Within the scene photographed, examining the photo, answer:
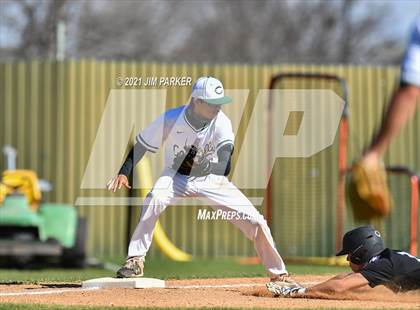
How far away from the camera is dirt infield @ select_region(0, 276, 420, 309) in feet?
31.8

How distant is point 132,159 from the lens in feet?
37.6

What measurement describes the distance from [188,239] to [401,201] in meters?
3.74

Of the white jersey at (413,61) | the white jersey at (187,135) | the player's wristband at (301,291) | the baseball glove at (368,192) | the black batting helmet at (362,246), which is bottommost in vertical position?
the player's wristband at (301,291)

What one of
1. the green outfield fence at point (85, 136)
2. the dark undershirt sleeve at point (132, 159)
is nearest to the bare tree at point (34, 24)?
the green outfield fence at point (85, 136)

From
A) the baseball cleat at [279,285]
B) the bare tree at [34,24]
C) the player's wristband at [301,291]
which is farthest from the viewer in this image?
the bare tree at [34,24]

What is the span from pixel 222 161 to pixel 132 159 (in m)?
0.85

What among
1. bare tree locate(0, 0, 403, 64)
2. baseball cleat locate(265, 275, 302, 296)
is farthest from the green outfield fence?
bare tree locate(0, 0, 403, 64)

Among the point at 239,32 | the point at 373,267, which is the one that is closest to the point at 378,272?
the point at 373,267

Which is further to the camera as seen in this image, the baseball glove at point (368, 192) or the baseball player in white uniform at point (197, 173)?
the baseball player in white uniform at point (197, 173)

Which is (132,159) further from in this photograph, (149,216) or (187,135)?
(149,216)

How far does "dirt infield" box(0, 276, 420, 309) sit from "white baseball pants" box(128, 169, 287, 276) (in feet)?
1.21

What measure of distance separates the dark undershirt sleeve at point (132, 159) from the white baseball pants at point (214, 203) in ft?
1.14

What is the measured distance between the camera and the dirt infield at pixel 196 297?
969cm

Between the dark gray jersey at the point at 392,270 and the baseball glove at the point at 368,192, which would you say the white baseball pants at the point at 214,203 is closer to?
the dark gray jersey at the point at 392,270
